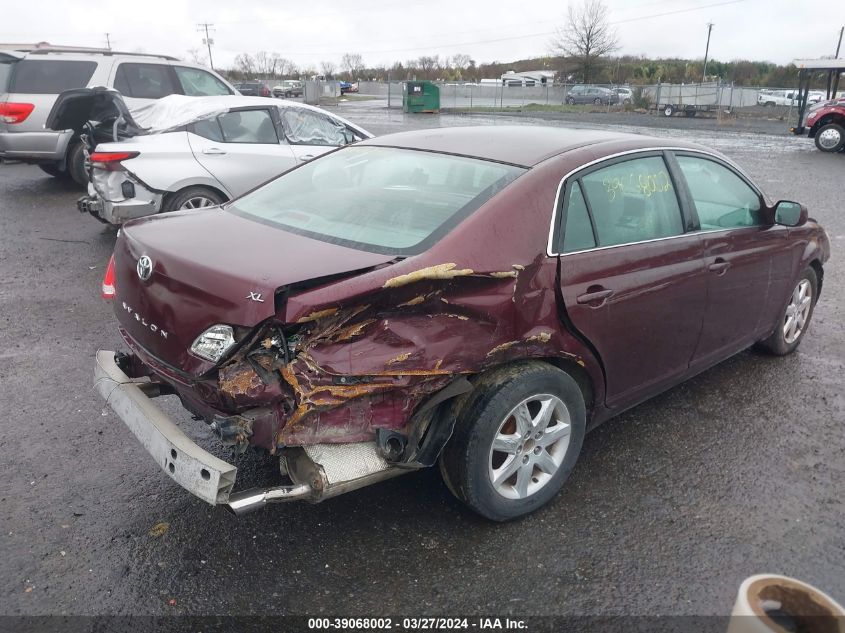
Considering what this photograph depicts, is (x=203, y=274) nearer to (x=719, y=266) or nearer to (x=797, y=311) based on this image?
(x=719, y=266)

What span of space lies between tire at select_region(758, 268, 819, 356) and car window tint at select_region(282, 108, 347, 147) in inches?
209

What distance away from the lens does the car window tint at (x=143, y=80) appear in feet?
34.0

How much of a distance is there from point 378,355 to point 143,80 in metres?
9.56

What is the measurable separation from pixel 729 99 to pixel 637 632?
44.4 metres

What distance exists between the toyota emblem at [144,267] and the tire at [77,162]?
8723 millimetres

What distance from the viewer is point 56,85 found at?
33.0 ft

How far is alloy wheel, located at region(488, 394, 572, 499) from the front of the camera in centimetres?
302

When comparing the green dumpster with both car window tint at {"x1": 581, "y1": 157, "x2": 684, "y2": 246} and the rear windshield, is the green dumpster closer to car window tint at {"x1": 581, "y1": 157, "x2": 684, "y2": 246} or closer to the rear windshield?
the rear windshield

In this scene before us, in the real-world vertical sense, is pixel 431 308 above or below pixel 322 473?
above

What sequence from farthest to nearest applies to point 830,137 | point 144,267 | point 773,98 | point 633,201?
1. point 773,98
2. point 830,137
3. point 633,201
4. point 144,267

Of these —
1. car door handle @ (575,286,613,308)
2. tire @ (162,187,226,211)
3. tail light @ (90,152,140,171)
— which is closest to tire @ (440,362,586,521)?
car door handle @ (575,286,613,308)

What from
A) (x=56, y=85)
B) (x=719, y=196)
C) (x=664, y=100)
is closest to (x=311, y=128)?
(x=56, y=85)

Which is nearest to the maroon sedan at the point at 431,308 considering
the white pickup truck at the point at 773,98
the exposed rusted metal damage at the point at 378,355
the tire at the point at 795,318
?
the exposed rusted metal damage at the point at 378,355

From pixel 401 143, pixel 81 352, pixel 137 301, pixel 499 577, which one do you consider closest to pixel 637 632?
pixel 499 577
